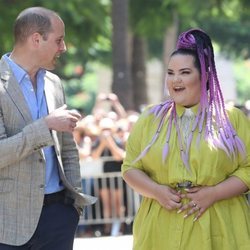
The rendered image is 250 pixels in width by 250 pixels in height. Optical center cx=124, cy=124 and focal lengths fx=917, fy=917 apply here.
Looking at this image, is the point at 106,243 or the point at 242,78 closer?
the point at 106,243

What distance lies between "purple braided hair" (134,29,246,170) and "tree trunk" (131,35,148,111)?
18.0 m

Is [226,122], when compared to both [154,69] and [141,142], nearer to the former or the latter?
[141,142]

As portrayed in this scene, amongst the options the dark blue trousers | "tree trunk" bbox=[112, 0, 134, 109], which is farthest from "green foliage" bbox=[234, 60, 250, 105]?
the dark blue trousers

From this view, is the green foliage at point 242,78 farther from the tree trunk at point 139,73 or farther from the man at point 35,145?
the man at point 35,145

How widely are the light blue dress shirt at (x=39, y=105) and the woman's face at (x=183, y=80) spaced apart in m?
0.68

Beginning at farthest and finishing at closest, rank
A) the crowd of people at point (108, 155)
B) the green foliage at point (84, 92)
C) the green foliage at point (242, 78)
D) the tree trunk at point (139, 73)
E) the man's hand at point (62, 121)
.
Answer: the green foliage at point (242, 78)
the green foliage at point (84, 92)
the tree trunk at point (139, 73)
the crowd of people at point (108, 155)
the man's hand at point (62, 121)

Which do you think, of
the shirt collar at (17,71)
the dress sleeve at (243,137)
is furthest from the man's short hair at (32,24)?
the dress sleeve at (243,137)

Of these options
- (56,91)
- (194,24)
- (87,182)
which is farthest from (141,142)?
(194,24)

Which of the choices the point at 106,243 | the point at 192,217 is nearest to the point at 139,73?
the point at 106,243

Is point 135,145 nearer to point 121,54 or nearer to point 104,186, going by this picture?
point 104,186

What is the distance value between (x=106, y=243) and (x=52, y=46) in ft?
18.7

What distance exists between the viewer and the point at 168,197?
4582 millimetres

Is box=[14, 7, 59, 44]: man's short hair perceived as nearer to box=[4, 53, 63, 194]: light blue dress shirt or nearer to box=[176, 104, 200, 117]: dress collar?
box=[4, 53, 63, 194]: light blue dress shirt

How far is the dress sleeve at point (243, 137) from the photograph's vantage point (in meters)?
4.63
